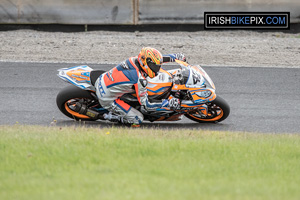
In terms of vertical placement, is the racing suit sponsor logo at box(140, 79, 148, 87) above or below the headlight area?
above

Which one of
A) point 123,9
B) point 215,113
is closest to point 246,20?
point 123,9

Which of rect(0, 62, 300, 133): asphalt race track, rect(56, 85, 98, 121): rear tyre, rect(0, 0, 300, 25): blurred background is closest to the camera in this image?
rect(56, 85, 98, 121): rear tyre

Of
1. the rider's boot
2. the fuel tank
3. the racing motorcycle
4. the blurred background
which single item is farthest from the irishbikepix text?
the rider's boot

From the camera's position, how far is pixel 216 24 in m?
16.2

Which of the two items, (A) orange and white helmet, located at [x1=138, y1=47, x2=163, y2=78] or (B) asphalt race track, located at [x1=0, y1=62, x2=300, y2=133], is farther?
(B) asphalt race track, located at [x1=0, y1=62, x2=300, y2=133]

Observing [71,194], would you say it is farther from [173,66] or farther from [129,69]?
[173,66]

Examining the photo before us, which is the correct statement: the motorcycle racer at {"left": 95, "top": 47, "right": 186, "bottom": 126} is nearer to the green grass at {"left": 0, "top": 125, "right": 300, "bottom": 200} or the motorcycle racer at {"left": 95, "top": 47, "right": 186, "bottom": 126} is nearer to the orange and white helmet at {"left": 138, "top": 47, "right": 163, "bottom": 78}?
the orange and white helmet at {"left": 138, "top": 47, "right": 163, "bottom": 78}

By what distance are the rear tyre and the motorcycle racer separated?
0.28 metres

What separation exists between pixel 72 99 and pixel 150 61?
1.54 m

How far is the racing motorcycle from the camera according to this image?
326 inches

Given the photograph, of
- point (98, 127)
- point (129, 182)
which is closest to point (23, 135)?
point (98, 127)

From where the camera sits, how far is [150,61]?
→ 7996 mm

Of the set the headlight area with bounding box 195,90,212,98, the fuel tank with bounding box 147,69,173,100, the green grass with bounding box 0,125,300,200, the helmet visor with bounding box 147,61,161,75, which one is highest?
the helmet visor with bounding box 147,61,161,75

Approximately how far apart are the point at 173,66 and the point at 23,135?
630 cm
